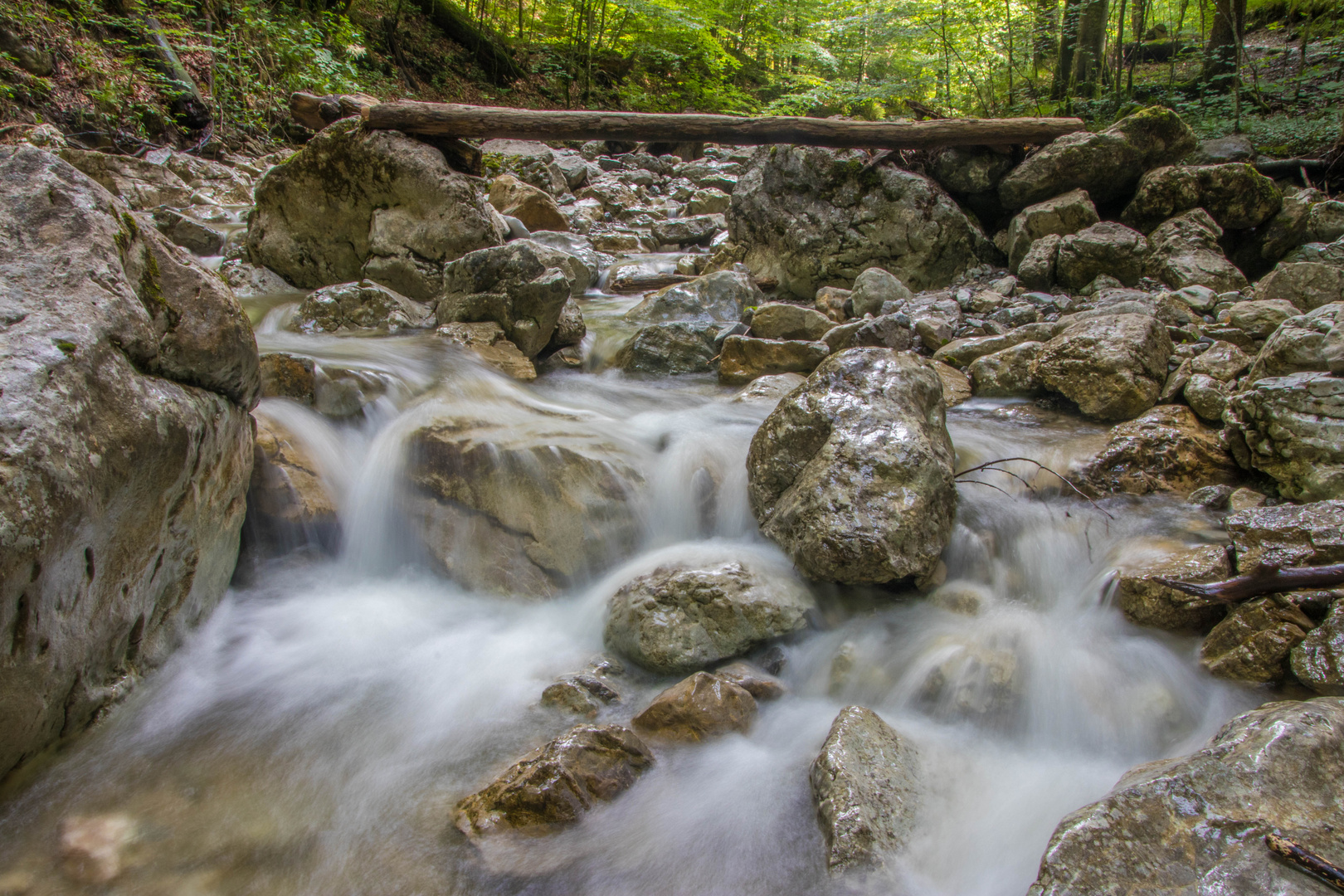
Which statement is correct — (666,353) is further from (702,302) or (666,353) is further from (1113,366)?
(1113,366)

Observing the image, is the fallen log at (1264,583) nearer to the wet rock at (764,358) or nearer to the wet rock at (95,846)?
the wet rock at (764,358)

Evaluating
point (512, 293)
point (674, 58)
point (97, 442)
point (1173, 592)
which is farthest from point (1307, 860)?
point (674, 58)

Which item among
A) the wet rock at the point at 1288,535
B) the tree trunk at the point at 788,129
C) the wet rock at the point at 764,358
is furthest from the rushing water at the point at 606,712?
the tree trunk at the point at 788,129

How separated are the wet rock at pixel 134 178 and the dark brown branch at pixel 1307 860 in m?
11.5

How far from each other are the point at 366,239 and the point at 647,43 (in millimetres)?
14296

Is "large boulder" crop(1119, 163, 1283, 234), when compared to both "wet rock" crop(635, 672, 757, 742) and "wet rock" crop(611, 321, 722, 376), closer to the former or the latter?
"wet rock" crop(611, 321, 722, 376)

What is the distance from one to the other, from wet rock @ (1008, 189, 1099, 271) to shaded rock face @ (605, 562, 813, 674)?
5.97 m

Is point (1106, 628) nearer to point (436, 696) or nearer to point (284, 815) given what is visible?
point (436, 696)

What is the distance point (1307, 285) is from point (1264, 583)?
439 centimetres

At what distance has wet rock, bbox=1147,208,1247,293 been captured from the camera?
6.25 metres

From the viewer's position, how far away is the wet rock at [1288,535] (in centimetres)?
252

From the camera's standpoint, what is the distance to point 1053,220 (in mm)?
7340

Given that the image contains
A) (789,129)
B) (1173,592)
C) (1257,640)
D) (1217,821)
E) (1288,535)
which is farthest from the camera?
(789,129)

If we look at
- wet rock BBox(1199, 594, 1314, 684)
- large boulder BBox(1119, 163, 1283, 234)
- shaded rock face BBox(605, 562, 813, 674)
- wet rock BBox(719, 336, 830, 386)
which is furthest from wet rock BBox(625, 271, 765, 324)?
wet rock BBox(1199, 594, 1314, 684)
